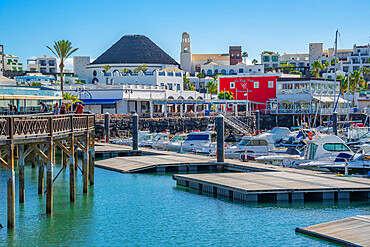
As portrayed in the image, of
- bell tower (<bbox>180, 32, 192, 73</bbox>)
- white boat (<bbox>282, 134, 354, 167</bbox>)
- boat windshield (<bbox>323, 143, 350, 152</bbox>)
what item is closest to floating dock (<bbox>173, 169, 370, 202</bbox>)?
A: white boat (<bbox>282, 134, 354, 167</bbox>)

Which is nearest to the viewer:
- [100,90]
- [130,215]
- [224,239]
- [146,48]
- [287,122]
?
[224,239]

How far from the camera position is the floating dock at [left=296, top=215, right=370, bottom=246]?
2047cm

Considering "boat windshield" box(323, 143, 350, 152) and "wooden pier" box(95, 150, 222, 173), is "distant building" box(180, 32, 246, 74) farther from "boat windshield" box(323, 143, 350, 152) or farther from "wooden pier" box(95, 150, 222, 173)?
"boat windshield" box(323, 143, 350, 152)

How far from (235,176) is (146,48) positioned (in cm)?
11836

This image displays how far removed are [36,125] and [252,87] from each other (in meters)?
80.1

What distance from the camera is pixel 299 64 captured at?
19038 centimetres

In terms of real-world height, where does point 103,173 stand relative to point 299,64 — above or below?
A: below

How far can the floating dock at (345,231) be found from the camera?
20.5 metres

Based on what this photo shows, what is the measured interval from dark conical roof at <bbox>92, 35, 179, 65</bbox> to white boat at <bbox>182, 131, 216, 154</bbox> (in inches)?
3511

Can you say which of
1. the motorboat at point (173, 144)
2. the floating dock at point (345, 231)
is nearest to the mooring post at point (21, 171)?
the floating dock at point (345, 231)

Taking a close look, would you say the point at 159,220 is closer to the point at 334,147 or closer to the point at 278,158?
the point at 278,158

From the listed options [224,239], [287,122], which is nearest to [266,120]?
[287,122]

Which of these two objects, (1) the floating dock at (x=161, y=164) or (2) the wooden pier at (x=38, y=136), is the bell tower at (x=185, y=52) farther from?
(2) the wooden pier at (x=38, y=136)

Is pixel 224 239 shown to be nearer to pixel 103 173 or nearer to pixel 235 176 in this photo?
pixel 235 176
